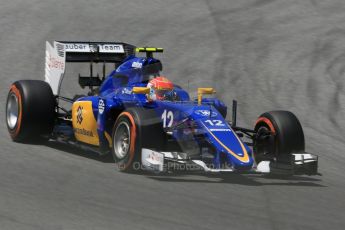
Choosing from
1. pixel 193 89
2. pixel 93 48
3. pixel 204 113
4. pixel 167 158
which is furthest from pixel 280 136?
pixel 193 89

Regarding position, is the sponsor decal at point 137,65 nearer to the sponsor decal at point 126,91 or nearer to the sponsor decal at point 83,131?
the sponsor decal at point 126,91

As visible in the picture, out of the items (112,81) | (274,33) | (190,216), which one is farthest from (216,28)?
(190,216)

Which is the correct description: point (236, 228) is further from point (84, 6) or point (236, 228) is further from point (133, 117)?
point (84, 6)

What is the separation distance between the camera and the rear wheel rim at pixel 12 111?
45.2 ft

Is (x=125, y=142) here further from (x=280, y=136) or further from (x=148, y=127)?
(x=280, y=136)

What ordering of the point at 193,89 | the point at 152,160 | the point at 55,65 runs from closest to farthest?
the point at 152,160, the point at 55,65, the point at 193,89

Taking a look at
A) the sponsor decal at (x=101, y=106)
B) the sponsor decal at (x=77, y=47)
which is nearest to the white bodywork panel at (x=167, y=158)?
the sponsor decal at (x=101, y=106)

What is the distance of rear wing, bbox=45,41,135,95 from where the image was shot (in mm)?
14055

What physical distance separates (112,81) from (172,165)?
9.19ft

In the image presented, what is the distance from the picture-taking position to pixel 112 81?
44.2 ft

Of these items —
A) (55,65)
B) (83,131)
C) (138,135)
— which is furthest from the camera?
(55,65)

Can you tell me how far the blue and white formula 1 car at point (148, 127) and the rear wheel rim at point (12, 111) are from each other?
0.02 metres

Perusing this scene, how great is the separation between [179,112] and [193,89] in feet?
22.8

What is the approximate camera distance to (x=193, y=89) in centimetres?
1866
